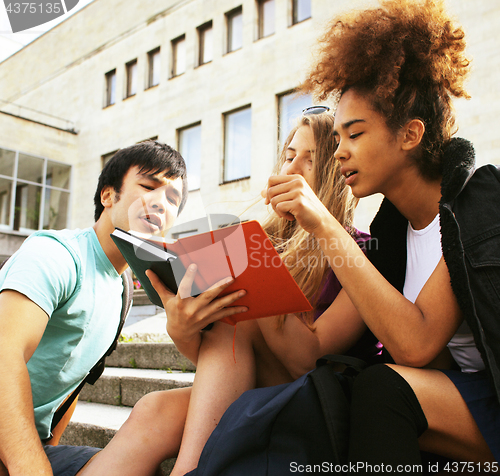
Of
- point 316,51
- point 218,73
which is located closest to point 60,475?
point 316,51

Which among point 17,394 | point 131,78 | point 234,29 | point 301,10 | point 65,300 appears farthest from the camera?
point 131,78

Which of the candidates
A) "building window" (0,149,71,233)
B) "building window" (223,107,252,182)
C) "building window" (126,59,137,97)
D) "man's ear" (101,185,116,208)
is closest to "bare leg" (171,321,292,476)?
"man's ear" (101,185,116,208)

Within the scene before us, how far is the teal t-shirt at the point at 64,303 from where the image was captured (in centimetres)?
154

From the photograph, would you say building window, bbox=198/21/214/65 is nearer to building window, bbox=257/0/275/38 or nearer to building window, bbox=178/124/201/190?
building window, bbox=257/0/275/38

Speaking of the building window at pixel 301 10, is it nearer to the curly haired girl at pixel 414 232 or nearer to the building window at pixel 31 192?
the building window at pixel 31 192

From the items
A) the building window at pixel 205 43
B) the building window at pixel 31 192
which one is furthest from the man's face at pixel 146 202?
the building window at pixel 31 192

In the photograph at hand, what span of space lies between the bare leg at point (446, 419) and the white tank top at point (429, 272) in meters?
0.24

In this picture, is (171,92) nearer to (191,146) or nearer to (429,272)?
(191,146)

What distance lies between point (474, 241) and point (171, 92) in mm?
13018

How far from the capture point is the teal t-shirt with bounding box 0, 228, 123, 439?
1.54 meters

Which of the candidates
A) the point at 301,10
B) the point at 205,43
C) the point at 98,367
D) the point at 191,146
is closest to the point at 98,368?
the point at 98,367

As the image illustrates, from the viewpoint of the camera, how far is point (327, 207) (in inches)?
74.0

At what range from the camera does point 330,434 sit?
3.41 ft

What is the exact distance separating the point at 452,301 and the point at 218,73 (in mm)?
11888
